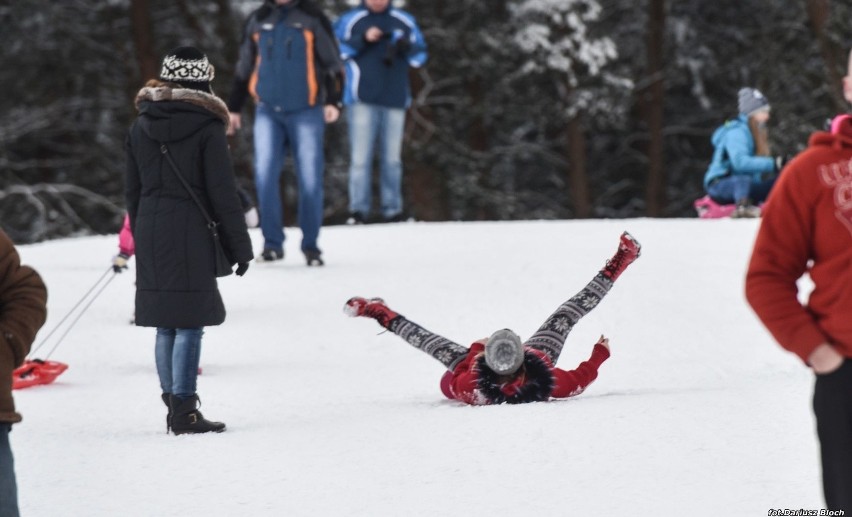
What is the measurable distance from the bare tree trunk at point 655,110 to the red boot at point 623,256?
18.1 metres

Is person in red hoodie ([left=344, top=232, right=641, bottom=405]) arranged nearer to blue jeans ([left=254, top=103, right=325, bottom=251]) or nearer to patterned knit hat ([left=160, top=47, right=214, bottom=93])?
patterned knit hat ([left=160, top=47, right=214, bottom=93])

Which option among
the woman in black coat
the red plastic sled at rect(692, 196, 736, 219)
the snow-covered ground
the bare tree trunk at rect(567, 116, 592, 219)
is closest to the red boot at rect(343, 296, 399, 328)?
the snow-covered ground

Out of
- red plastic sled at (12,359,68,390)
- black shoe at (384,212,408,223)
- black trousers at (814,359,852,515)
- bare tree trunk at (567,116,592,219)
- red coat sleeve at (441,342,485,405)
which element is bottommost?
bare tree trunk at (567,116,592,219)

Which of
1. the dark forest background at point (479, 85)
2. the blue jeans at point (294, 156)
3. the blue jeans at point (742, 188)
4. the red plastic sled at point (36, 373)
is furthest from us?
the dark forest background at point (479, 85)

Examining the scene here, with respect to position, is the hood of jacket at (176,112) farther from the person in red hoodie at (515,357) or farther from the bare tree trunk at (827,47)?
the bare tree trunk at (827,47)

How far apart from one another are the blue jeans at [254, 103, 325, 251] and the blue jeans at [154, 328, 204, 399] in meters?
4.19

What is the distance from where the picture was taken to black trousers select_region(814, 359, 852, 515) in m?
3.30

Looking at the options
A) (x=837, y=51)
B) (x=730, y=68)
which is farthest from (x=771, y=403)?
(x=730, y=68)

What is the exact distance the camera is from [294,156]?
10234mm

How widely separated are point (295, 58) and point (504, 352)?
15.1 ft

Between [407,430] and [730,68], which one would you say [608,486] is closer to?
[407,430]

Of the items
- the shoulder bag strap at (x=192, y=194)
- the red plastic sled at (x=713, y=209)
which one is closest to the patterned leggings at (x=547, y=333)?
the shoulder bag strap at (x=192, y=194)

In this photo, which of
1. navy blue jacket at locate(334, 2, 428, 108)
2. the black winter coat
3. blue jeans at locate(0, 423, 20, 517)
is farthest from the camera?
navy blue jacket at locate(334, 2, 428, 108)

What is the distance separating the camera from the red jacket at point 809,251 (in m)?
3.30
